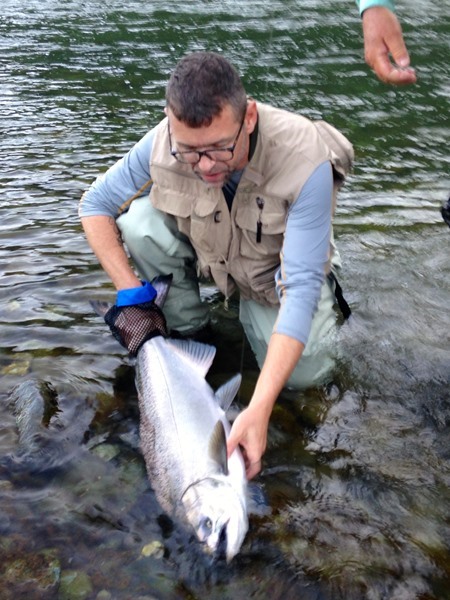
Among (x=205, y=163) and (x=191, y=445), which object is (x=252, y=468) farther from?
Result: (x=205, y=163)

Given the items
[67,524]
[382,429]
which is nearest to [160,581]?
[67,524]

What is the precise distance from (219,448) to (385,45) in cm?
183

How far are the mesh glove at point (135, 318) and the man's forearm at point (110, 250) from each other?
0.10 metres

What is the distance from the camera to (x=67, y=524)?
361cm

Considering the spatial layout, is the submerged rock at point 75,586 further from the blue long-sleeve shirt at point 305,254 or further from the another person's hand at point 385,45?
the another person's hand at point 385,45

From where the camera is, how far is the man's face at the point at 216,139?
3559 mm

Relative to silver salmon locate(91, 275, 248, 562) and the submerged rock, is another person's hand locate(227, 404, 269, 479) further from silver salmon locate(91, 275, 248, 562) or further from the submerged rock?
the submerged rock

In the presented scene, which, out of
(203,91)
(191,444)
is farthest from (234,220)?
(191,444)

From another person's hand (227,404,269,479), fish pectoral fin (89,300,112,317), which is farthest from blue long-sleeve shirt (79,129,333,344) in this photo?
fish pectoral fin (89,300,112,317)

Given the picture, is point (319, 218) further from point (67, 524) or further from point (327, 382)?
point (67, 524)

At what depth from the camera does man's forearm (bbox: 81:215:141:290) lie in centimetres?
454

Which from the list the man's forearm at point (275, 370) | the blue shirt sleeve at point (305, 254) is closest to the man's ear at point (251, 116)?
the blue shirt sleeve at point (305, 254)

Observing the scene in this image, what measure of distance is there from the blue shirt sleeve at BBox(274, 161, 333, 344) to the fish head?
77 cm

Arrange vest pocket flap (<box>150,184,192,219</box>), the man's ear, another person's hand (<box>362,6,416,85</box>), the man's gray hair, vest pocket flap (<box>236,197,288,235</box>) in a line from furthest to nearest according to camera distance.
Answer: vest pocket flap (<box>150,184,192,219</box>)
vest pocket flap (<box>236,197,288,235</box>)
the man's ear
the man's gray hair
another person's hand (<box>362,6,416,85</box>)
